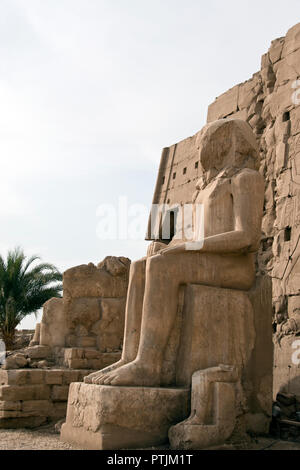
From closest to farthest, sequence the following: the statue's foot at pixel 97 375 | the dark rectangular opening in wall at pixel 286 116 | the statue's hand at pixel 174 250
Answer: the statue's foot at pixel 97 375 → the statue's hand at pixel 174 250 → the dark rectangular opening in wall at pixel 286 116

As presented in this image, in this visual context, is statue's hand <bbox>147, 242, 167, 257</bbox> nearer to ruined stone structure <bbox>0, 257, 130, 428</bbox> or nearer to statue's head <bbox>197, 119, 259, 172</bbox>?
statue's head <bbox>197, 119, 259, 172</bbox>

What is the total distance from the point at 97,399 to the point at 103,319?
9.68 ft

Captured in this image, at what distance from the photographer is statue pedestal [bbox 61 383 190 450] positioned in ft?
11.9

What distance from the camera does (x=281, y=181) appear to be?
7.20 meters

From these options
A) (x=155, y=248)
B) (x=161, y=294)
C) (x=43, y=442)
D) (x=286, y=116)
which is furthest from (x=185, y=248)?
(x=286, y=116)

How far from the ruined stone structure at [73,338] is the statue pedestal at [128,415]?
6.50 ft

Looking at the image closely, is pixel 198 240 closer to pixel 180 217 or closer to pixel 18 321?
pixel 180 217

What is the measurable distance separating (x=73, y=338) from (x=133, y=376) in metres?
2.96

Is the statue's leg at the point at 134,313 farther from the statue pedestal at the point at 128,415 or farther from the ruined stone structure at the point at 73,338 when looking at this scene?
the ruined stone structure at the point at 73,338

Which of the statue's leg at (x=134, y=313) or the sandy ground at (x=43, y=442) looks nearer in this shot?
the sandy ground at (x=43, y=442)

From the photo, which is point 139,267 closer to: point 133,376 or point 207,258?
point 207,258

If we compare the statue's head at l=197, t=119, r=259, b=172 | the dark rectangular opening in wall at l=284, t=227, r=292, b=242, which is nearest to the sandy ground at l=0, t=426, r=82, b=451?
the statue's head at l=197, t=119, r=259, b=172

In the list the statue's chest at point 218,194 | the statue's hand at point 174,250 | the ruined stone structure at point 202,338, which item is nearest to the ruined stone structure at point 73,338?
the ruined stone structure at point 202,338

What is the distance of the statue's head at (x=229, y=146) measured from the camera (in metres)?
4.51
